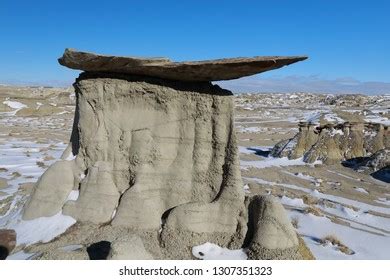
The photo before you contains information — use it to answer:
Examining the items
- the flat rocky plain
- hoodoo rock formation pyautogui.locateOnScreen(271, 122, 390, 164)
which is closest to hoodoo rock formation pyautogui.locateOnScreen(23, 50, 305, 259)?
the flat rocky plain

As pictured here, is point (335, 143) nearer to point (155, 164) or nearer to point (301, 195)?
point (301, 195)

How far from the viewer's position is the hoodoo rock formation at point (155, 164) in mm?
7180

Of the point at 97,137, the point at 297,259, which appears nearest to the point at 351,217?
the point at 297,259

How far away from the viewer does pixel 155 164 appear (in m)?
7.67

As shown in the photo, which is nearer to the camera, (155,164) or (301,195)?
(155,164)

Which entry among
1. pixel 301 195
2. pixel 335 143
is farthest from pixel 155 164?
pixel 335 143

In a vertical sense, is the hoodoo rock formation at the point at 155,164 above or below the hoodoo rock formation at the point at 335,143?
above

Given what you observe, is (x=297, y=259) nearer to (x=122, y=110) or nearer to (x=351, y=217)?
(x=122, y=110)

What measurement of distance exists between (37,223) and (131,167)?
6.35 ft

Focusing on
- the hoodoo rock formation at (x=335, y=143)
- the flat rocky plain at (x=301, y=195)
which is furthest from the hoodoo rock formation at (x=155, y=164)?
the hoodoo rock formation at (x=335, y=143)

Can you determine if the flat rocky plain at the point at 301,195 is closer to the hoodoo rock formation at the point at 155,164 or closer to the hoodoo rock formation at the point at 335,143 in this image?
the hoodoo rock formation at the point at 335,143

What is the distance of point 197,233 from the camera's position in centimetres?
720
